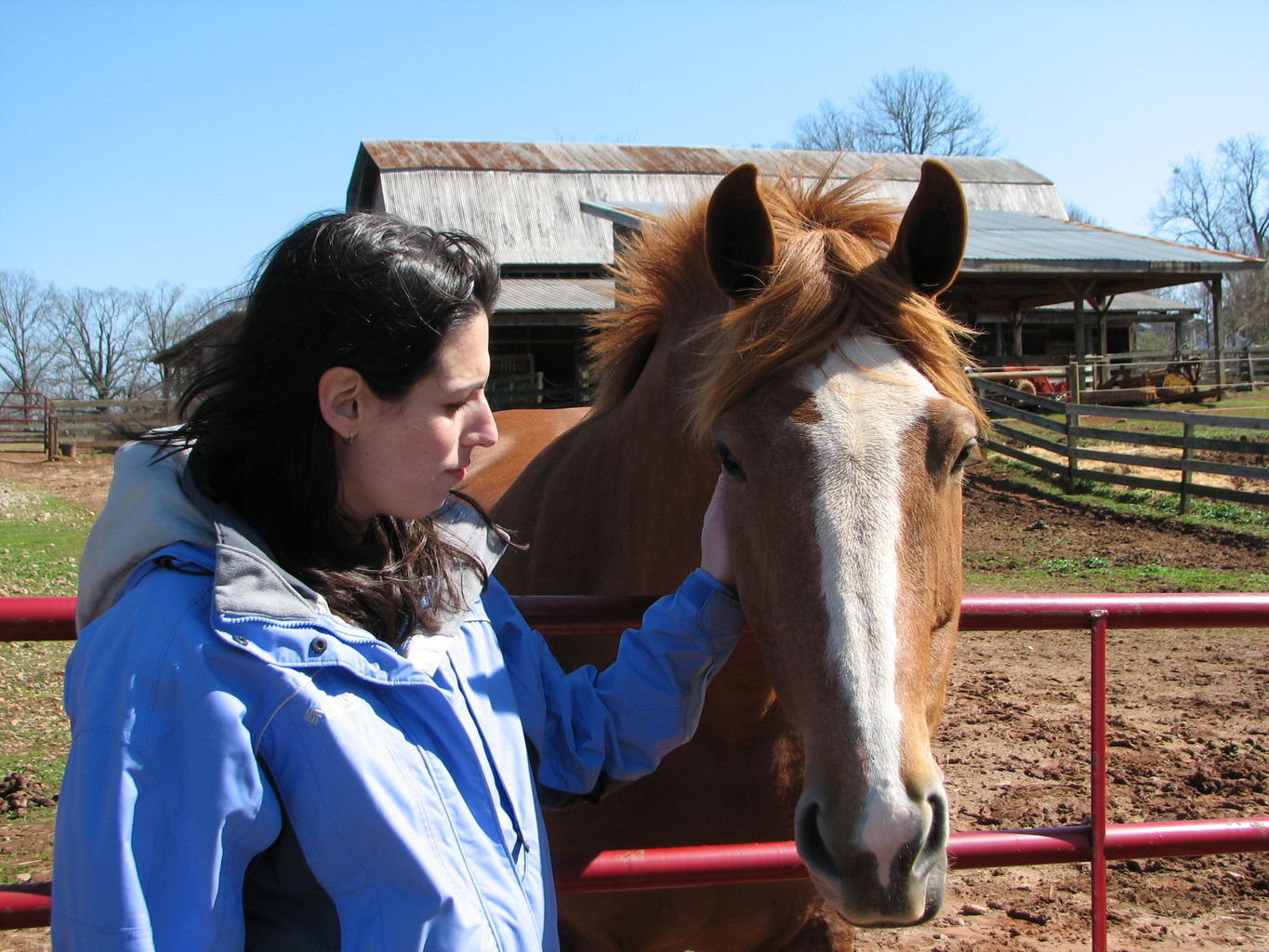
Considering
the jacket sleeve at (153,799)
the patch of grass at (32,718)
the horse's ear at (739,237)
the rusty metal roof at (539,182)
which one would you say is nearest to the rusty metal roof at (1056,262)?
the rusty metal roof at (539,182)

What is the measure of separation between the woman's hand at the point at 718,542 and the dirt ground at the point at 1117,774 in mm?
1121

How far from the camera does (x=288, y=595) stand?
116cm

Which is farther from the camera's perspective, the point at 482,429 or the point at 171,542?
the point at 482,429

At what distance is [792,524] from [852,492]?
4.1 inches

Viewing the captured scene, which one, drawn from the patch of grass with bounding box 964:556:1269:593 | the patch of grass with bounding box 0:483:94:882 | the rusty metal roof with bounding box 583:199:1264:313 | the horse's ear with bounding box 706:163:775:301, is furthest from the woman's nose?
the rusty metal roof with bounding box 583:199:1264:313

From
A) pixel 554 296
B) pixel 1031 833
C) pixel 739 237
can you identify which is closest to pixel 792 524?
pixel 739 237

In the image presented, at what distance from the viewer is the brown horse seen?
132 cm

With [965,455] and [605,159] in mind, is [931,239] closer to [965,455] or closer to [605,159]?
[965,455]

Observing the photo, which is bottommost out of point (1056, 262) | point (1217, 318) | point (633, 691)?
point (633, 691)

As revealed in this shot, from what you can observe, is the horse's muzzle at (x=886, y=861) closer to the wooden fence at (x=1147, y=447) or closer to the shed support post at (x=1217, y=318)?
the wooden fence at (x=1147, y=447)

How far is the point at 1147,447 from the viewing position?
14.7 metres

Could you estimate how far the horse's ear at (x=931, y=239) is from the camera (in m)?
1.74

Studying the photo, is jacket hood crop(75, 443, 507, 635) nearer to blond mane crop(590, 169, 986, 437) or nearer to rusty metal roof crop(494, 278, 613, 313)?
blond mane crop(590, 169, 986, 437)

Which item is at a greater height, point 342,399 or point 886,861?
point 342,399
